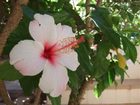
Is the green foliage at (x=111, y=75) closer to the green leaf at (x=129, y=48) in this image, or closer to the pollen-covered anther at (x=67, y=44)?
the green leaf at (x=129, y=48)

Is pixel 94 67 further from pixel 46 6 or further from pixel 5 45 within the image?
pixel 46 6

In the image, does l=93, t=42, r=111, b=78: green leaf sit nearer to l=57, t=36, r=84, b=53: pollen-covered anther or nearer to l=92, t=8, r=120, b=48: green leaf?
l=92, t=8, r=120, b=48: green leaf

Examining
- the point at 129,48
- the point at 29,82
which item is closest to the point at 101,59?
the point at 129,48

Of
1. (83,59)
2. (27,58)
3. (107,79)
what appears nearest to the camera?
(27,58)

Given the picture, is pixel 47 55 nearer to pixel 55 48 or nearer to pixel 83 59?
pixel 55 48

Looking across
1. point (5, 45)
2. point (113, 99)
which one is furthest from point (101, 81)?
point (113, 99)

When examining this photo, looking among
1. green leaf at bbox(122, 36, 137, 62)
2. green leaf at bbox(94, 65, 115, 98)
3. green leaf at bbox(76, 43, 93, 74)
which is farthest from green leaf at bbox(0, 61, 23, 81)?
green leaf at bbox(94, 65, 115, 98)

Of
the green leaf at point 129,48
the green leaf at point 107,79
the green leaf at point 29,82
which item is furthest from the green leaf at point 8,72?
the green leaf at point 107,79
